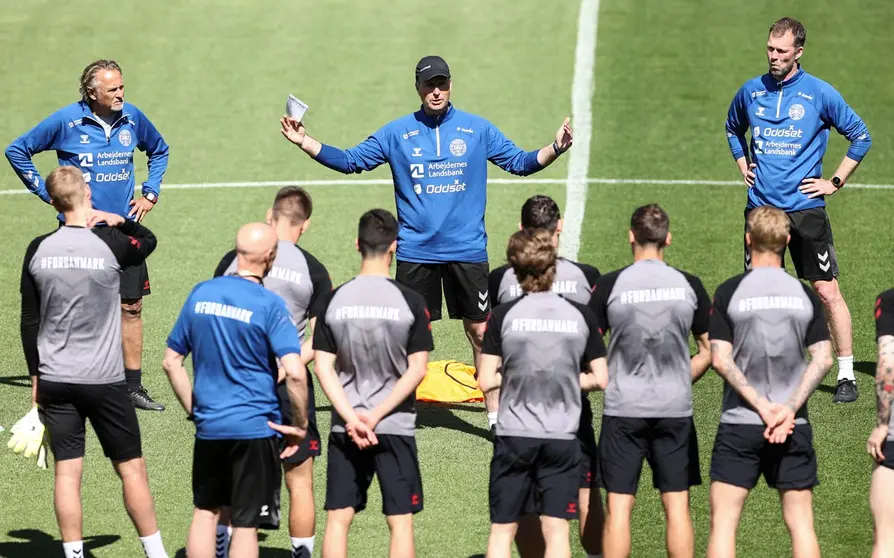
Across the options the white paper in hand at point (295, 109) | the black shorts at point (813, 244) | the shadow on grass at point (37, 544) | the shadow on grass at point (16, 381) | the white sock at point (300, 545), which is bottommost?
the shadow on grass at point (37, 544)

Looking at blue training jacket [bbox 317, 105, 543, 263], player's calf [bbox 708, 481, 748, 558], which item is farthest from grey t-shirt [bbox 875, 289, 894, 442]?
blue training jacket [bbox 317, 105, 543, 263]

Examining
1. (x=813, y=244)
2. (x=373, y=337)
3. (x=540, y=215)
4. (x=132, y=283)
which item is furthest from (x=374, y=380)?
(x=813, y=244)

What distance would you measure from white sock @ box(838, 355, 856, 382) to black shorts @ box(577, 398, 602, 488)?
4.09 meters

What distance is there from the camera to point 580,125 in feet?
63.4

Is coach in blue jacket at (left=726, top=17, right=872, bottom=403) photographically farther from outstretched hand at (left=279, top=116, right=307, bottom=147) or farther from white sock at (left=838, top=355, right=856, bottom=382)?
outstretched hand at (left=279, top=116, right=307, bottom=147)

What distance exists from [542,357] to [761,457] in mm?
1411

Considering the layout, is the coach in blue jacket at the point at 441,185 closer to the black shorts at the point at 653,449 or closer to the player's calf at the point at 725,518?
the black shorts at the point at 653,449

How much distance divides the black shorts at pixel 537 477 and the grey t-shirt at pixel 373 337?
610 millimetres

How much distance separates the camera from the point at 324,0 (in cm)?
2322

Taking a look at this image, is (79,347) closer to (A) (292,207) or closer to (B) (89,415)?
(B) (89,415)

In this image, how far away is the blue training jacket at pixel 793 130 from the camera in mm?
11836

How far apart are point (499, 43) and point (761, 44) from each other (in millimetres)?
3936

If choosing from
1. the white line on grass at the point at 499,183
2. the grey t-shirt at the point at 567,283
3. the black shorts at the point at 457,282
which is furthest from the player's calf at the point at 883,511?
the white line on grass at the point at 499,183

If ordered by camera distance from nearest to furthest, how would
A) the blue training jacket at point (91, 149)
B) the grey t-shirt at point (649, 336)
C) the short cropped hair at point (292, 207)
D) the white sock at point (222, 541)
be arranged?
1. the grey t-shirt at point (649, 336)
2. the white sock at point (222, 541)
3. the short cropped hair at point (292, 207)
4. the blue training jacket at point (91, 149)
